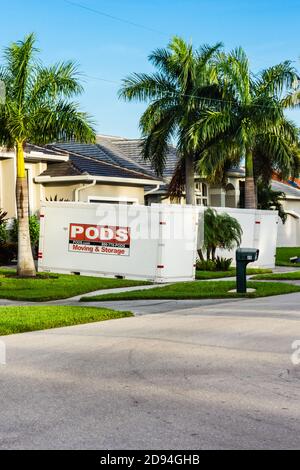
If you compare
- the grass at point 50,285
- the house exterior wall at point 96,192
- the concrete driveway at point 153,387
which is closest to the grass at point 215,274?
the grass at point 50,285

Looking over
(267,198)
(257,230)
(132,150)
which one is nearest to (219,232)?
(257,230)

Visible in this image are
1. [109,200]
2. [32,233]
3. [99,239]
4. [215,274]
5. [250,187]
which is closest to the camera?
[99,239]

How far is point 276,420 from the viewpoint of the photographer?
6.83 meters

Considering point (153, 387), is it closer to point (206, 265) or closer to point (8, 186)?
point (206, 265)

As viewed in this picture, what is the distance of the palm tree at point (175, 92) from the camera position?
111ft

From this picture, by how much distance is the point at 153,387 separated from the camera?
8234 millimetres

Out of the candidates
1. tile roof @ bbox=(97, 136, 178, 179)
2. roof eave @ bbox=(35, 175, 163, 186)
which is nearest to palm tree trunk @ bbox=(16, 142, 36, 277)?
roof eave @ bbox=(35, 175, 163, 186)

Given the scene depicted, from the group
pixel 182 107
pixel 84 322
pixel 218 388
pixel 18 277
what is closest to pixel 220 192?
pixel 182 107

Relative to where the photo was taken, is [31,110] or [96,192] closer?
[31,110]

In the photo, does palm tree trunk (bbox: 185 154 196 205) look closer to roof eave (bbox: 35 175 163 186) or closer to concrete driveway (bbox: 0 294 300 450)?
roof eave (bbox: 35 175 163 186)

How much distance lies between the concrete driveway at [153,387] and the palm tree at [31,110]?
10.3 m

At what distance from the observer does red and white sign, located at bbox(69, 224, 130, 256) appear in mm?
24438

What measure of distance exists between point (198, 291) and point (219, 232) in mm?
8278

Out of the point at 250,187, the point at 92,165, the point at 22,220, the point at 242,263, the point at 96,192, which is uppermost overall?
the point at 92,165
